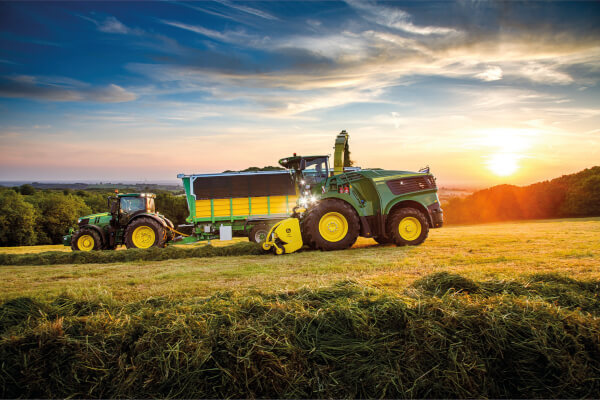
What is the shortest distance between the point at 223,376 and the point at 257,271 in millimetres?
4237

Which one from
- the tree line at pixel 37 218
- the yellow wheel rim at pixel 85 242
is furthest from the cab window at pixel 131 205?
the tree line at pixel 37 218

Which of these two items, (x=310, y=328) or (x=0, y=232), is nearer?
(x=310, y=328)

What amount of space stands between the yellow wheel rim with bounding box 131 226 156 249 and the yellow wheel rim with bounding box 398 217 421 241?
29.8ft

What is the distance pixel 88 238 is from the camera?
1385 centimetres

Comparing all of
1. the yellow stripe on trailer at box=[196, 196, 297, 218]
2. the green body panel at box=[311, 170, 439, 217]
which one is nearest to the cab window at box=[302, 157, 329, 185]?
the yellow stripe on trailer at box=[196, 196, 297, 218]

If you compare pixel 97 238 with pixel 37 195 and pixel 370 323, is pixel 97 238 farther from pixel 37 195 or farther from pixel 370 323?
pixel 37 195

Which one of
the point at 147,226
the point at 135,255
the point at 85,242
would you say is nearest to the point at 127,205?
the point at 147,226

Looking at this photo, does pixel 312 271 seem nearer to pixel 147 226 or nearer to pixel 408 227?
pixel 408 227

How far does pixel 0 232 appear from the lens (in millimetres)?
30969

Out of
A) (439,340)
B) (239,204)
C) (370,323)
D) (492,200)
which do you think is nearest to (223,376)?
(370,323)

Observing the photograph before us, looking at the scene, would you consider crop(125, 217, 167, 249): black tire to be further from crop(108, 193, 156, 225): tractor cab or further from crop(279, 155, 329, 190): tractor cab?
crop(279, 155, 329, 190): tractor cab

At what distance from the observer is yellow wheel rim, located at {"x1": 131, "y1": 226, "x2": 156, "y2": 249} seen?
13.5 m

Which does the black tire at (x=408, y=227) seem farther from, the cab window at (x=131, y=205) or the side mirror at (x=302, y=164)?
the cab window at (x=131, y=205)

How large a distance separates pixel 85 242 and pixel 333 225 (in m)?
10.0
